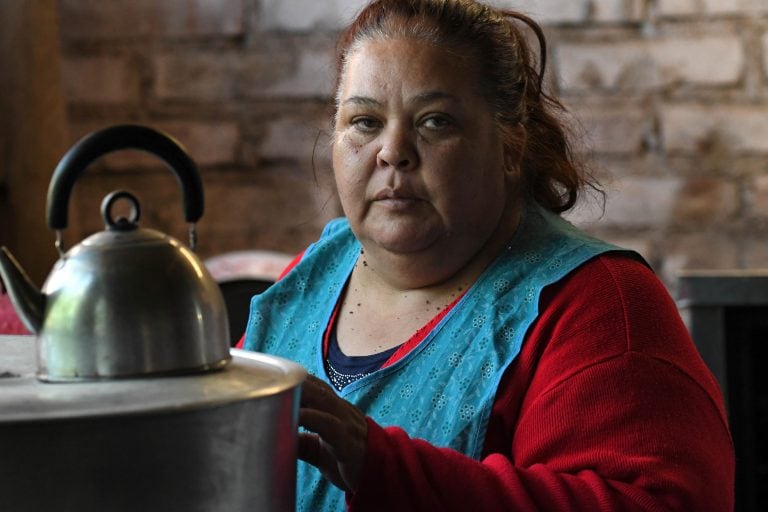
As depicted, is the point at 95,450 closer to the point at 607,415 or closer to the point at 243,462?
the point at 243,462

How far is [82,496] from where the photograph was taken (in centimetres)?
60

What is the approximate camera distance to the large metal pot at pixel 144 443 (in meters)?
0.59

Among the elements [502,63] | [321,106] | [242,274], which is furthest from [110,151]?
[321,106]

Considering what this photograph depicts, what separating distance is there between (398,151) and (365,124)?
0.22 feet

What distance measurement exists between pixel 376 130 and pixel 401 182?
2.8 inches

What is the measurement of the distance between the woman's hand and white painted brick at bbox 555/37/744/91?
1.23 m

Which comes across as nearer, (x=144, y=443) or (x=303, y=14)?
(x=144, y=443)

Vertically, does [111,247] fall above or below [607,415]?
above

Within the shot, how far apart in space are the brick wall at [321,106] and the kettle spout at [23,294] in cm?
130

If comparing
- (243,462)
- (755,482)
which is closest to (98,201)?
(755,482)

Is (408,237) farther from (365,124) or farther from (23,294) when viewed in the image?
(23,294)

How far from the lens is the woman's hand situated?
2.81 feet

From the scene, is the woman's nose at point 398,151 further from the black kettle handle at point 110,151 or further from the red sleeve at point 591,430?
the black kettle handle at point 110,151

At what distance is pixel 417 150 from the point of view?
1.12 meters
